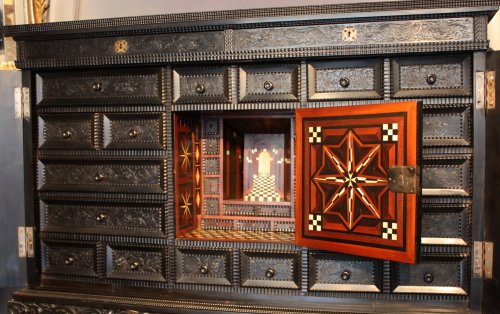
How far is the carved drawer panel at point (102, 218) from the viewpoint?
7.43 ft

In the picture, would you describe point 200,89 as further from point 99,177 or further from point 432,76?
point 432,76

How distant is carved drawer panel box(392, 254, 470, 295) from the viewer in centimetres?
201

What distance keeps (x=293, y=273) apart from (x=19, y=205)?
1556mm

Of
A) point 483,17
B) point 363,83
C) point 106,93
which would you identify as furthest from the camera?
point 106,93

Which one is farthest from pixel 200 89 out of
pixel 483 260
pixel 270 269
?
pixel 483 260

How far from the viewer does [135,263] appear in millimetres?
2291

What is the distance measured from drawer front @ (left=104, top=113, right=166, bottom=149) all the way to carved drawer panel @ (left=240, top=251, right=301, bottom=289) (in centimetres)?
77

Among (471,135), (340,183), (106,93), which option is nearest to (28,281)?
(106,93)

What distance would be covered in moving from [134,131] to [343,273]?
4.34 ft

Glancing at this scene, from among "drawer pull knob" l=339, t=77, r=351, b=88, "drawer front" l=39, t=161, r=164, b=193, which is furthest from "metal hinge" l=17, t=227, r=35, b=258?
"drawer pull knob" l=339, t=77, r=351, b=88

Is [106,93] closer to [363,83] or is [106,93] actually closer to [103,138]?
[103,138]

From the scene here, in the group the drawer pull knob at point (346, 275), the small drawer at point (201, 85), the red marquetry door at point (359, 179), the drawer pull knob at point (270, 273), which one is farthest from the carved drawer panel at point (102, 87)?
the drawer pull knob at point (346, 275)

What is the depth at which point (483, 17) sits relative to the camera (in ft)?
6.20

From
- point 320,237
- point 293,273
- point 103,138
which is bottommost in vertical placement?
point 293,273
